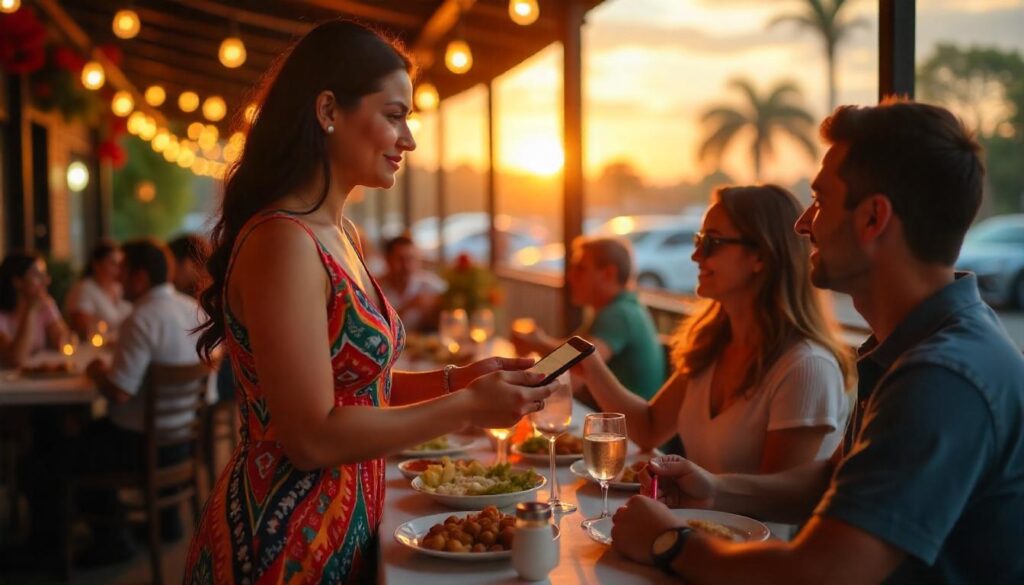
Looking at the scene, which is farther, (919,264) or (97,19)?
(97,19)

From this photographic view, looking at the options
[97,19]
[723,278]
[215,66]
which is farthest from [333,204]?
[215,66]

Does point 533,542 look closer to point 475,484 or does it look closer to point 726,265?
point 475,484

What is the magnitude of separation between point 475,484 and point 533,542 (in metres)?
0.58

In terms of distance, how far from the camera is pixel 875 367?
164 cm

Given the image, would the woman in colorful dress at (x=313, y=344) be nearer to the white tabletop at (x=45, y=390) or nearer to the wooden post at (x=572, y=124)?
the white tabletop at (x=45, y=390)

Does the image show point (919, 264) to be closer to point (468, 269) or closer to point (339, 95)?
point (339, 95)

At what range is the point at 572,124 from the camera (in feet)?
20.4

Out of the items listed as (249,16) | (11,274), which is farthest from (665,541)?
(249,16)

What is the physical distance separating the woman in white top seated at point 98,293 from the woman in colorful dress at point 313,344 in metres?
4.84

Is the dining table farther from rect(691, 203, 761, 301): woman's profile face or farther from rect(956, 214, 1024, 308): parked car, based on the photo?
Answer: rect(956, 214, 1024, 308): parked car

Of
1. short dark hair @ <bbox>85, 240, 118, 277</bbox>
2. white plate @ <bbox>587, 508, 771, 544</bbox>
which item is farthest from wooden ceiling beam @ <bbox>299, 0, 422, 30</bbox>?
white plate @ <bbox>587, 508, 771, 544</bbox>

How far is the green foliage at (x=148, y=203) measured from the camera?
1823cm

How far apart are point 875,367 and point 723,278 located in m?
0.99

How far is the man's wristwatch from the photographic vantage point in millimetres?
1650
